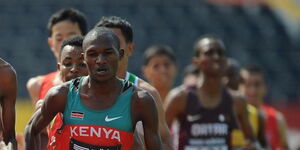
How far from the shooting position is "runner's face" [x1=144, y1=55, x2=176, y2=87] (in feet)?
32.3

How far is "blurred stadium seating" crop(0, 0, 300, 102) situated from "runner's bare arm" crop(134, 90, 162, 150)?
1342 cm

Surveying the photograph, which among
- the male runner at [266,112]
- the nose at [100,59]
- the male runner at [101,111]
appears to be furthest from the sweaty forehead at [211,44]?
the nose at [100,59]

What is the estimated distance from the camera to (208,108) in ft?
29.1

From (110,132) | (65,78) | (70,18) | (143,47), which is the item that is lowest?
(110,132)

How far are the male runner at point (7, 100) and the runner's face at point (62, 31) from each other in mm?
2076

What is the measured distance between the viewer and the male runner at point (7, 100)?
19.0 ft

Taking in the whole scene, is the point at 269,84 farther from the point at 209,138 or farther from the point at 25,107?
the point at 209,138

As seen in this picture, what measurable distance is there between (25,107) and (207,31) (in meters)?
4.69

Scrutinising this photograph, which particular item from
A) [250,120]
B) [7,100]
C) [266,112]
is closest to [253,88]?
[266,112]

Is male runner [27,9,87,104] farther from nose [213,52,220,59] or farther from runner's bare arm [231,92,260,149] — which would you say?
runner's bare arm [231,92,260,149]

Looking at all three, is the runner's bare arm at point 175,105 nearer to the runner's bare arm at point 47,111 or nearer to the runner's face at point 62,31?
the runner's face at point 62,31

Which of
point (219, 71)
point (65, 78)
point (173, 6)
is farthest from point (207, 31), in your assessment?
point (65, 78)

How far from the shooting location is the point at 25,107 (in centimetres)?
1752

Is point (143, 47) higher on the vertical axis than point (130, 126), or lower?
higher
